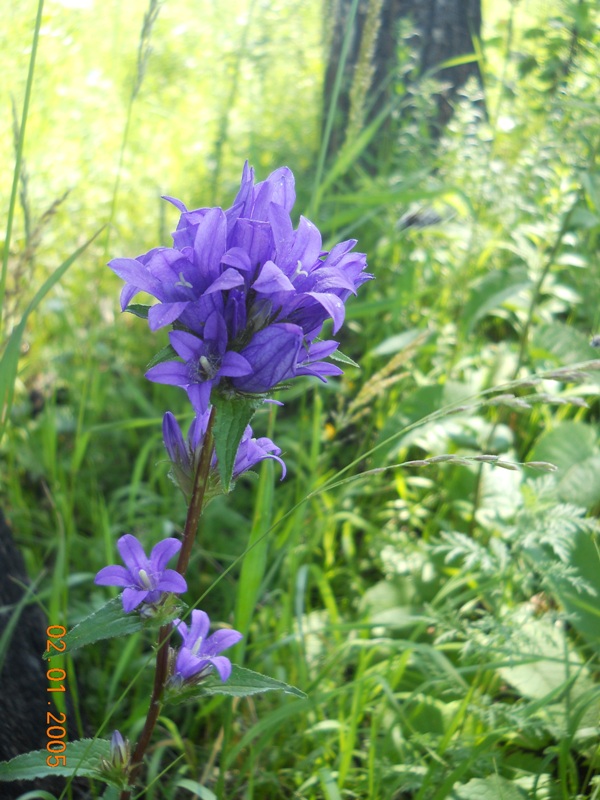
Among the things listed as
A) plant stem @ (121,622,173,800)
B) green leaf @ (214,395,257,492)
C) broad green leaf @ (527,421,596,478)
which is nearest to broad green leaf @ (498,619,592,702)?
broad green leaf @ (527,421,596,478)

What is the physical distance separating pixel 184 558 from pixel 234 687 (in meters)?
0.24

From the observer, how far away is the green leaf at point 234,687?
3.79 ft

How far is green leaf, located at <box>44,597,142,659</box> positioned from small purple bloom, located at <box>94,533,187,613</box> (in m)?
0.03

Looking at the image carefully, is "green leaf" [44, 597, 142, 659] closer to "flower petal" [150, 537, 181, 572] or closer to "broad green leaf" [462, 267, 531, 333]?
"flower petal" [150, 537, 181, 572]

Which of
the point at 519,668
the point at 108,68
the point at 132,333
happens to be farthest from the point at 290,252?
the point at 108,68

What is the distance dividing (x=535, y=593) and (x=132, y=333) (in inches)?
78.9

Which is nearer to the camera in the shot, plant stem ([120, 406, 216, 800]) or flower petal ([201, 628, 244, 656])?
plant stem ([120, 406, 216, 800])

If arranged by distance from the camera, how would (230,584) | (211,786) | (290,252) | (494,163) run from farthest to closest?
(494,163)
(230,584)
(211,786)
(290,252)

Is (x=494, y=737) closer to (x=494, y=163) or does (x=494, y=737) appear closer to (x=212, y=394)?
(x=212, y=394)

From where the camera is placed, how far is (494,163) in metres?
3.05

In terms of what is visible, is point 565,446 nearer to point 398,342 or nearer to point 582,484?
point 582,484

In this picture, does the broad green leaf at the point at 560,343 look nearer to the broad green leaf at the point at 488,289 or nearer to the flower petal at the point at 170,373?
the broad green leaf at the point at 488,289

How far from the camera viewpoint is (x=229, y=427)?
1002mm

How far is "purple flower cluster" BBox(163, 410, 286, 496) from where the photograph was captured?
1172 mm
